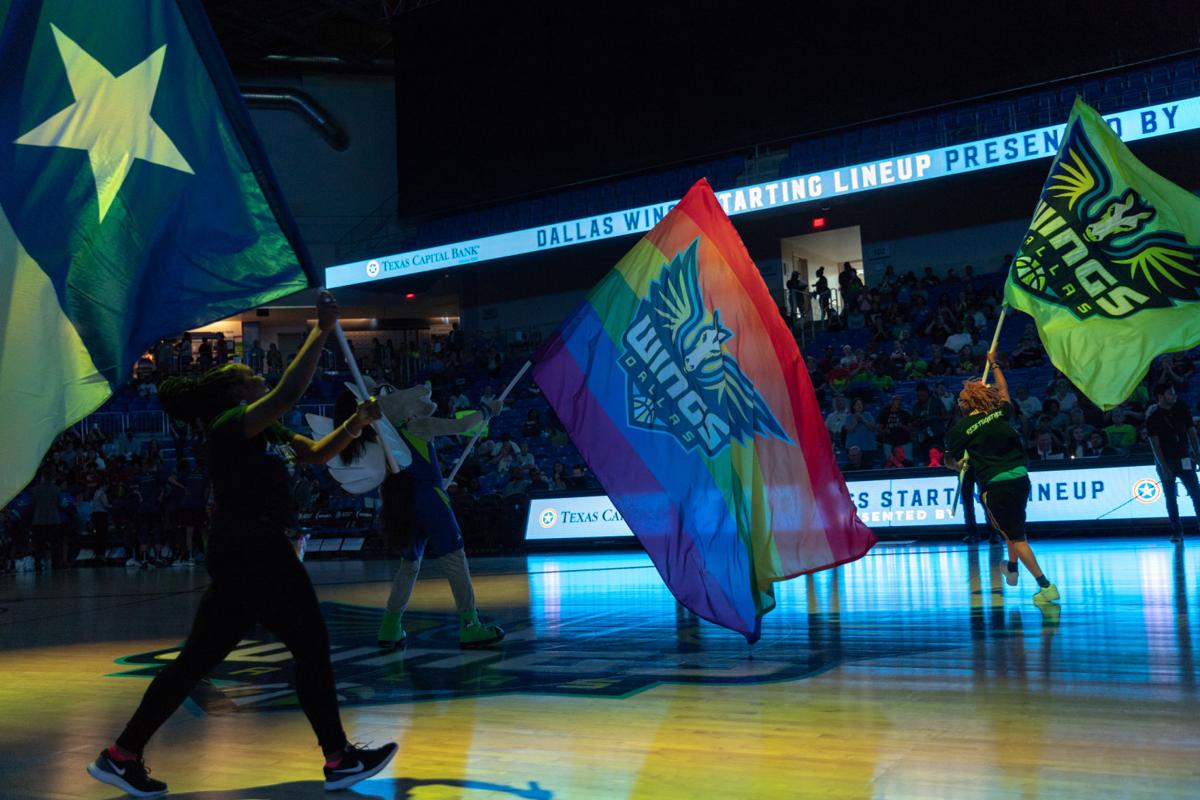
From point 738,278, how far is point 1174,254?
369cm

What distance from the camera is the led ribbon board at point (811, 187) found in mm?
20438

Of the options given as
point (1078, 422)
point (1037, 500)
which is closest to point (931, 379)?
point (1078, 422)

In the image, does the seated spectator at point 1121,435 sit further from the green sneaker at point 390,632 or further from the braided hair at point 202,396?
A: the braided hair at point 202,396

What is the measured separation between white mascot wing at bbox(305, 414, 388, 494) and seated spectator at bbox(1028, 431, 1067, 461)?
10657 mm

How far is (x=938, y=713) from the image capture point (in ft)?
15.4

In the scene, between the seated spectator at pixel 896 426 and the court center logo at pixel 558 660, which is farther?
the seated spectator at pixel 896 426

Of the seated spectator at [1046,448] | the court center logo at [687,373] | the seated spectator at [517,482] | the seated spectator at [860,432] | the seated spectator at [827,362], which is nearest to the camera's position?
the court center logo at [687,373]

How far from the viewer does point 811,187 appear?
78.5 ft

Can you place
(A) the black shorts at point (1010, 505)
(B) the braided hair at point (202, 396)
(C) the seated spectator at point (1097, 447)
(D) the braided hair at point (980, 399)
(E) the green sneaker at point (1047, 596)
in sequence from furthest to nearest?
(C) the seated spectator at point (1097, 447) → (D) the braided hair at point (980, 399) → (A) the black shorts at point (1010, 505) → (E) the green sneaker at point (1047, 596) → (B) the braided hair at point (202, 396)

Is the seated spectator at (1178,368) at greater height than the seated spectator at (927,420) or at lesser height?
greater

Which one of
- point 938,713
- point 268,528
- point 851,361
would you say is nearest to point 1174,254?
point 938,713

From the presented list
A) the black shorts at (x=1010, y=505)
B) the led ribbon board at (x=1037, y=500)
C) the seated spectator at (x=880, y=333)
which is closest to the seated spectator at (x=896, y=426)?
Answer: the led ribbon board at (x=1037, y=500)

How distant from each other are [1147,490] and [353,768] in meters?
12.6

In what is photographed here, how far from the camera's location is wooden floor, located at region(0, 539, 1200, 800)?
12.9 ft
